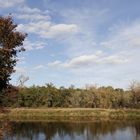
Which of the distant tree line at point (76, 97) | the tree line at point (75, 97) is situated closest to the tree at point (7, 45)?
the tree line at point (75, 97)

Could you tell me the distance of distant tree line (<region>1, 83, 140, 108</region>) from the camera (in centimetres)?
9900

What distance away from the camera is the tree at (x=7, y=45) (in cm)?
1084

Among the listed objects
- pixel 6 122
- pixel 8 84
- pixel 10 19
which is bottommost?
pixel 6 122

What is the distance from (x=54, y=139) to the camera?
44125 mm

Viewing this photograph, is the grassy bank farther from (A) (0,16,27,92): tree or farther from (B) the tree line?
(A) (0,16,27,92): tree

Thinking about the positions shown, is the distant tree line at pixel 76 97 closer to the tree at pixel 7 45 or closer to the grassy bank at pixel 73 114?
the grassy bank at pixel 73 114

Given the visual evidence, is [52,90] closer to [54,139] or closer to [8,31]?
[54,139]

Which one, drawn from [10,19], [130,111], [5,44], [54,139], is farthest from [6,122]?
[130,111]

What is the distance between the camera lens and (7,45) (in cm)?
1097

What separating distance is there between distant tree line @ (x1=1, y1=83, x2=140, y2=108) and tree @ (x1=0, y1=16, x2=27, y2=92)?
8459 cm

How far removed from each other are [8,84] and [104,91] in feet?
325

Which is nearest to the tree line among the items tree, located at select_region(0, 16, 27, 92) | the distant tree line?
the distant tree line

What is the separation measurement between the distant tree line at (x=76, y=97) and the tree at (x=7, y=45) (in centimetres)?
8459

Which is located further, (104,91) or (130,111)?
(104,91)
